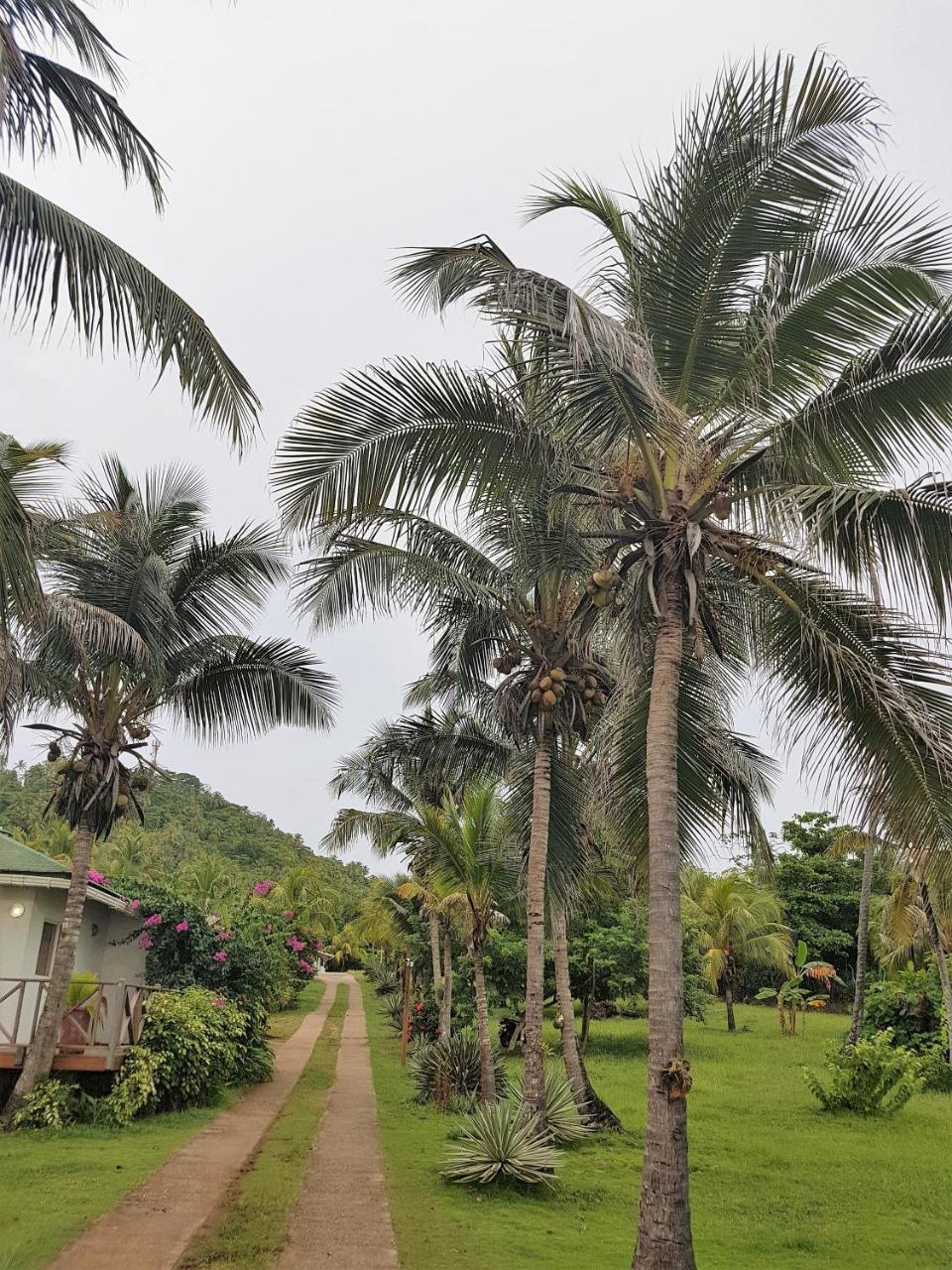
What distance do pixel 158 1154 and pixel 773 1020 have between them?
1143 inches

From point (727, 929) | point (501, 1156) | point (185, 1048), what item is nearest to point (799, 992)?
point (727, 929)

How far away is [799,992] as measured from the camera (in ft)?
101

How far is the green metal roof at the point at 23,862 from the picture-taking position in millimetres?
15047

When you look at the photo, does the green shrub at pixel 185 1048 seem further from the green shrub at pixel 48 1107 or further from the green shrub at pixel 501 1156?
the green shrub at pixel 501 1156

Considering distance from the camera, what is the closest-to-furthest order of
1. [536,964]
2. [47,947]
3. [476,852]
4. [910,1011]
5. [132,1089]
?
1. [536,964]
2. [132,1089]
3. [476,852]
4. [47,947]
5. [910,1011]

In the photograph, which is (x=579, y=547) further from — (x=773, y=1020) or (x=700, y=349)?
(x=773, y=1020)

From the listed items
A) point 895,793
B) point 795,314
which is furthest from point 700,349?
point 895,793

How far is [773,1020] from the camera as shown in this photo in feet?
114

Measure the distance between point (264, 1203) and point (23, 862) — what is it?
8835mm

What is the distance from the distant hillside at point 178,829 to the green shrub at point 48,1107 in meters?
31.4

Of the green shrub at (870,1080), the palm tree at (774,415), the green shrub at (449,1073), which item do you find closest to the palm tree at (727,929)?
the green shrub at (870,1080)

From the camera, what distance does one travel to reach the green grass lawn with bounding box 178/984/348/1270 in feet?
22.9

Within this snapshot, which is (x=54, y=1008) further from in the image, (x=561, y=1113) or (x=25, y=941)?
(x=561, y=1113)

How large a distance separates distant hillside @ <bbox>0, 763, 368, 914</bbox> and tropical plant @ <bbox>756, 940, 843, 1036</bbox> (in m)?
25.7
